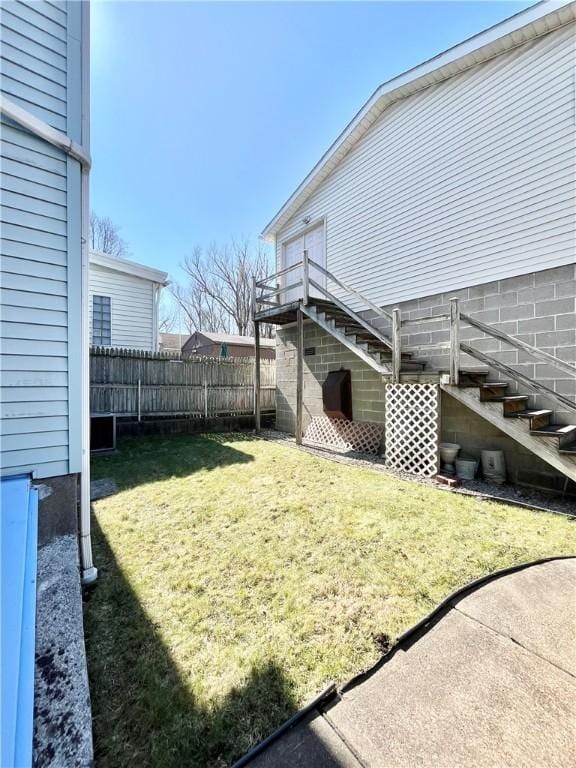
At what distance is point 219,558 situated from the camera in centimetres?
274

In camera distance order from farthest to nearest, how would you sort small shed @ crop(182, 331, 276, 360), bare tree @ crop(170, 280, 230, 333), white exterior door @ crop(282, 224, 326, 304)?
bare tree @ crop(170, 280, 230, 333) < small shed @ crop(182, 331, 276, 360) < white exterior door @ crop(282, 224, 326, 304)

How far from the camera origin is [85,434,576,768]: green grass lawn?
1490 mm

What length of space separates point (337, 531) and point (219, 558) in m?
1.17

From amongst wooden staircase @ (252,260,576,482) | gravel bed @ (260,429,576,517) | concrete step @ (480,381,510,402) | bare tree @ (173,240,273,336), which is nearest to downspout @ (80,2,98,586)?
wooden staircase @ (252,260,576,482)

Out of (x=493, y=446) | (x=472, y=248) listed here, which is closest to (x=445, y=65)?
(x=472, y=248)

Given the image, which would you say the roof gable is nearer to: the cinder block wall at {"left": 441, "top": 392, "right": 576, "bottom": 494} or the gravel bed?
the cinder block wall at {"left": 441, "top": 392, "right": 576, "bottom": 494}

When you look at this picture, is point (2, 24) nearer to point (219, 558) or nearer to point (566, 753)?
Result: point (219, 558)

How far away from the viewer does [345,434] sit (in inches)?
284

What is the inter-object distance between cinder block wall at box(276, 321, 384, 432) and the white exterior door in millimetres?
1096

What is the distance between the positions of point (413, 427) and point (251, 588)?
3.83 m

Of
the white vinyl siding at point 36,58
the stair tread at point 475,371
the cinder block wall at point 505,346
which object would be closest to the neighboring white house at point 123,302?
the cinder block wall at point 505,346

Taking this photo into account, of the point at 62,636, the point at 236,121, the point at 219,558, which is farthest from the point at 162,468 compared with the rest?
the point at 236,121

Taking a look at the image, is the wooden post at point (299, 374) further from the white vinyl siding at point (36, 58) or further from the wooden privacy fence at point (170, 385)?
the white vinyl siding at point (36, 58)

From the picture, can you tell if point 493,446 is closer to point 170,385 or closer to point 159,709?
point 159,709
